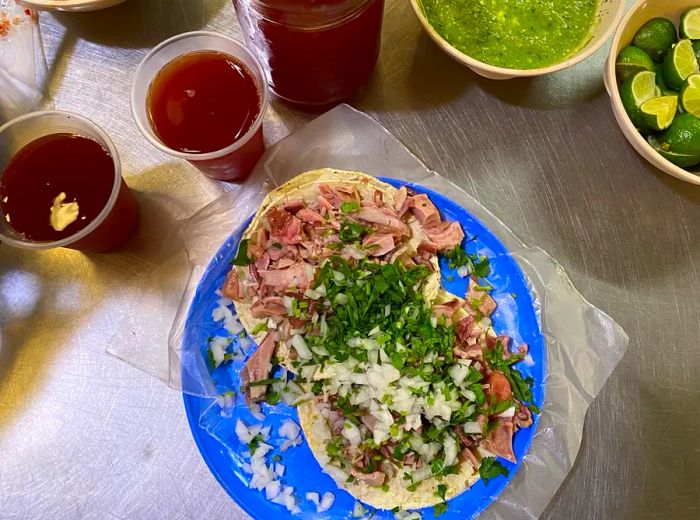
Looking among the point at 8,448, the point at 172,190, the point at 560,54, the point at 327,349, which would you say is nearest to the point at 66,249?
the point at 172,190

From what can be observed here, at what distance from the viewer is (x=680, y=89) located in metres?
1.69

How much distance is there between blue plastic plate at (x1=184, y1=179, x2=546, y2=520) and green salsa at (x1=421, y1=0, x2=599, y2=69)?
1.44ft

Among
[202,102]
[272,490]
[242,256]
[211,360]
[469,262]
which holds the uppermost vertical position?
[202,102]

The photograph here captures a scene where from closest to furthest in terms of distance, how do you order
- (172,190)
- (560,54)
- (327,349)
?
(327,349) → (560,54) → (172,190)

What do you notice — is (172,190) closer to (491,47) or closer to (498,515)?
(491,47)

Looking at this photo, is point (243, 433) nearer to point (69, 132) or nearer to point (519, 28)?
point (69, 132)

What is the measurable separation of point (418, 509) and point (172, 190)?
3.82 ft

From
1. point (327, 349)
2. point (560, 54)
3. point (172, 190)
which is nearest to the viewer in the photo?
point (327, 349)

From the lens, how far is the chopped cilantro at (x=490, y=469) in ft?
5.02

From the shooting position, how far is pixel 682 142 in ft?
5.26

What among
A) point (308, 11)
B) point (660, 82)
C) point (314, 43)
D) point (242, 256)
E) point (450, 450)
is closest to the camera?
point (308, 11)

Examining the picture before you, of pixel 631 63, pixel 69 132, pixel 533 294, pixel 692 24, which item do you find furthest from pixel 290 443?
pixel 692 24

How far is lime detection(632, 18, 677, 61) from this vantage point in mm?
1692

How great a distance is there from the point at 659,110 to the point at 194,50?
1291 mm
